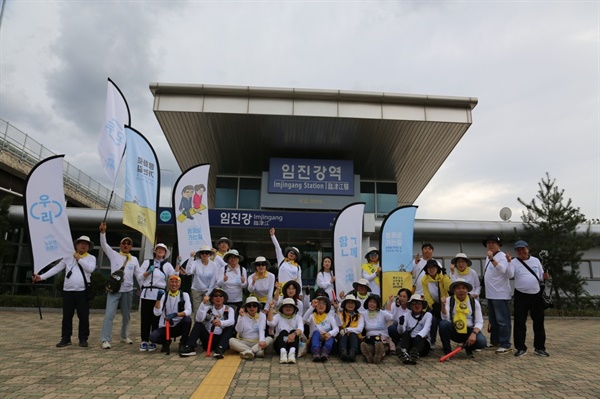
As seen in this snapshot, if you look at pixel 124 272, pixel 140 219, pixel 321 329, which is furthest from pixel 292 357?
pixel 140 219

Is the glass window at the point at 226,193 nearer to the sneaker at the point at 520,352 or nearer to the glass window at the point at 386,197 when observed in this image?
the glass window at the point at 386,197

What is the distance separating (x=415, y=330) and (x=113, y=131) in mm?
6633

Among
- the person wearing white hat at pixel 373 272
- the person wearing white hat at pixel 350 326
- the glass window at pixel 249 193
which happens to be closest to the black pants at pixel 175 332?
the person wearing white hat at pixel 350 326

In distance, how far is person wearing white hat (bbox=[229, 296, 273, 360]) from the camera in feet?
20.7

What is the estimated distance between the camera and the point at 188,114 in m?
14.0

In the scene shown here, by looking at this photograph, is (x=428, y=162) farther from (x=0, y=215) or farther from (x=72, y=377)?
(x=0, y=215)

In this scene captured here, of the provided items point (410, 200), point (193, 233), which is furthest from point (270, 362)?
point (410, 200)

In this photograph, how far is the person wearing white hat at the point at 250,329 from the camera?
6320 mm

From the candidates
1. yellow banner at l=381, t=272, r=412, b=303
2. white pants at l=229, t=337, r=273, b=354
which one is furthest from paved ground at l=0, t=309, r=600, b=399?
yellow banner at l=381, t=272, r=412, b=303

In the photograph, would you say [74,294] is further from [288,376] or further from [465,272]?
[465,272]

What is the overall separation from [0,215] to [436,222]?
55.8 ft

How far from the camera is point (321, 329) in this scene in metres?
6.54

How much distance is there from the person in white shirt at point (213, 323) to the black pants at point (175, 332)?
131 millimetres

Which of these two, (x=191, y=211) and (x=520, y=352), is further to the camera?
(x=191, y=211)
